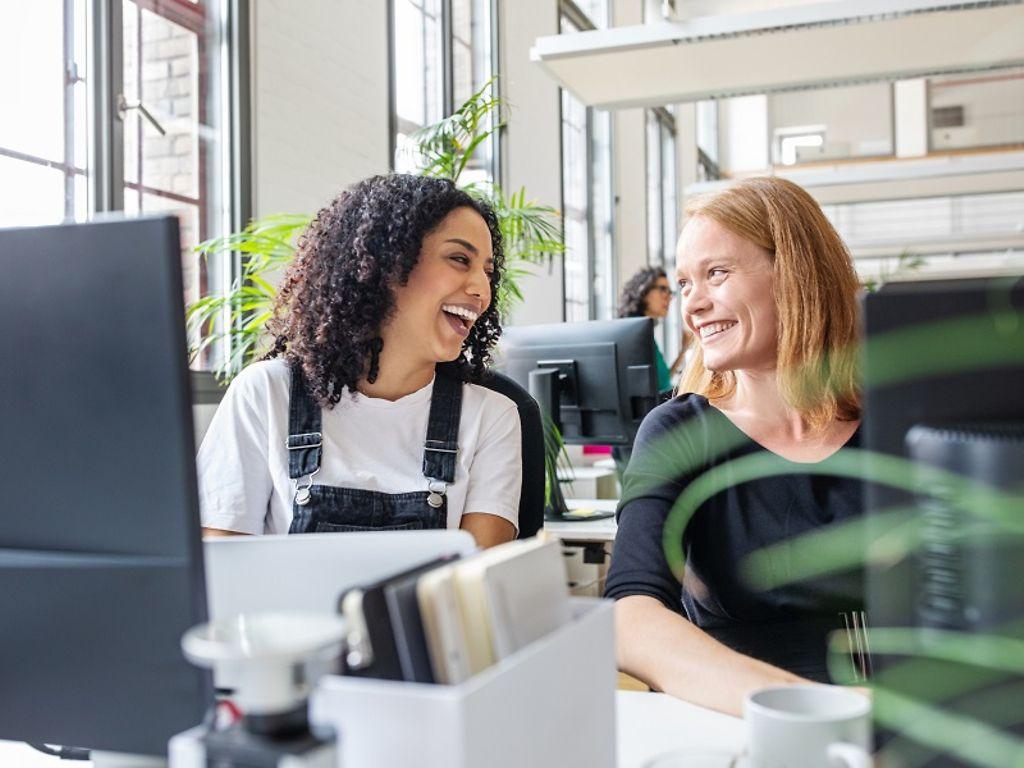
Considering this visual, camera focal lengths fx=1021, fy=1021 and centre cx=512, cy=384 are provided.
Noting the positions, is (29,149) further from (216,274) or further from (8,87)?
(216,274)

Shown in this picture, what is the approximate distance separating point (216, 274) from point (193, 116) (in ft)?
1.60

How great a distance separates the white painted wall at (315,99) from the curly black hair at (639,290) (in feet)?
5.92

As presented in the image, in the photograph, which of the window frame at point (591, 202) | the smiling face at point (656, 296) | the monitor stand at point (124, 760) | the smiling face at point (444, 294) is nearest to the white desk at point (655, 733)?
the monitor stand at point (124, 760)

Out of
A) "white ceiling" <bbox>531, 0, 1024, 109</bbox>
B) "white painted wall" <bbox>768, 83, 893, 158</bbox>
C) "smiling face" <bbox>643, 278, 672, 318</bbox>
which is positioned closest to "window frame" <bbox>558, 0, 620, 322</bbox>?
"smiling face" <bbox>643, 278, 672, 318</bbox>

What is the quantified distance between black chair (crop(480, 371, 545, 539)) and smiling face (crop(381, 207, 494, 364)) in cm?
12

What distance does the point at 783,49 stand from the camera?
3.24 m

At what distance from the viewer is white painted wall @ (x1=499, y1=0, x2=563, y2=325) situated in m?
5.34

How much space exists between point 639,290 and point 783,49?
7.21 ft

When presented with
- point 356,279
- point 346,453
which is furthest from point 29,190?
point 346,453

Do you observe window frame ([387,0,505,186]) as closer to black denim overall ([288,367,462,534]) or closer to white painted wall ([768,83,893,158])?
black denim overall ([288,367,462,534])

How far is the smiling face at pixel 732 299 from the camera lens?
139 centimetres

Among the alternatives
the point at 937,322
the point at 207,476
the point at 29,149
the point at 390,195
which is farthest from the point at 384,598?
the point at 29,149

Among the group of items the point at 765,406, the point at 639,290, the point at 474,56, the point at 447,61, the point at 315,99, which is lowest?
the point at 765,406

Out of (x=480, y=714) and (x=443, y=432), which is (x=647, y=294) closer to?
(x=443, y=432)
